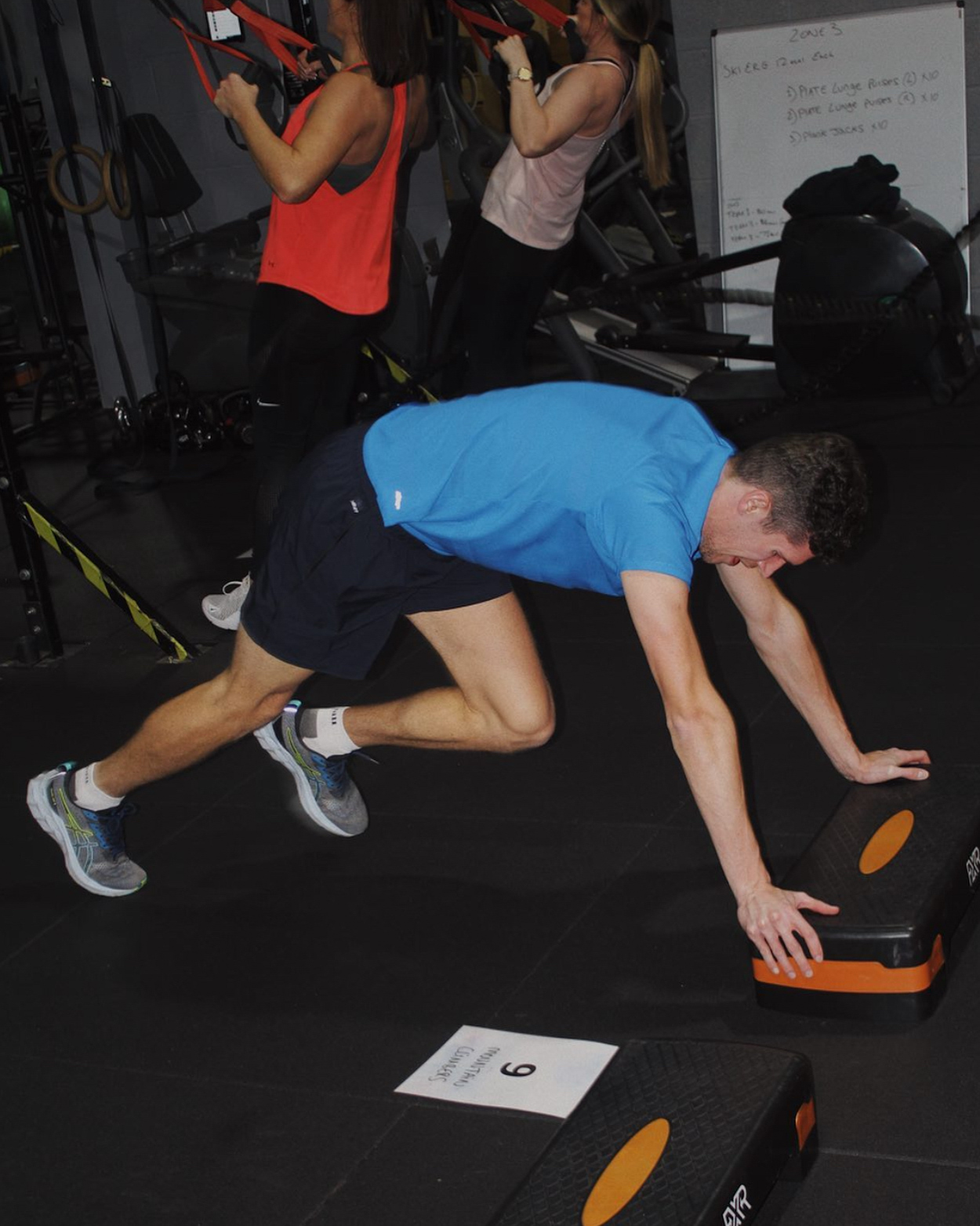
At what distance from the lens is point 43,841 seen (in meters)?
2.77

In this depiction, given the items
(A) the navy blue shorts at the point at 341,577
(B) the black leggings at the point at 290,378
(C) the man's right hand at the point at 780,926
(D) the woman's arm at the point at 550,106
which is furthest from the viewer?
(D) the woman's arm at the point at 550,106

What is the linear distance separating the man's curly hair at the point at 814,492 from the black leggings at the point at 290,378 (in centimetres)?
164

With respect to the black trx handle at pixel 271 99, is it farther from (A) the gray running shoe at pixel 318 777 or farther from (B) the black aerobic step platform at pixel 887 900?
(B) the black aerobic step platform at pixel 887 900

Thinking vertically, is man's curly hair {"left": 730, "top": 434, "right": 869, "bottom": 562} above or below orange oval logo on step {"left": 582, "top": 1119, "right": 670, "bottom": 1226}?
above

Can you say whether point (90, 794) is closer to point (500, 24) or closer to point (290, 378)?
point (290, 378)

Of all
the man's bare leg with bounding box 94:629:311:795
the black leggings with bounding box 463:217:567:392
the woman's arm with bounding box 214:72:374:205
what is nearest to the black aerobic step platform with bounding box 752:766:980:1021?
the man's bare leg with bounding box 94:629:311:795

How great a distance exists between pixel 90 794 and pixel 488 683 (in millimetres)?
724

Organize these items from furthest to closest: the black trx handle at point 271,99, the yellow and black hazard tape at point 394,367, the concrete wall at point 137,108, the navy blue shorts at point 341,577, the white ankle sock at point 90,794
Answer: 1. the concrete wall at point 137,108
2. the black trx handle at point 271,99
3. the yellow and black hazard tape at point 394,367
4. the white ankle sock at point 90,794
5. the navy blue shorts at point 341,577

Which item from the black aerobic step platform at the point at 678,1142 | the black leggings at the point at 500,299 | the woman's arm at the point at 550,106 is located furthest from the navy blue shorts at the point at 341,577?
the black leggings at the point at 500,299

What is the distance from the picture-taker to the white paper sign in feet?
6.02

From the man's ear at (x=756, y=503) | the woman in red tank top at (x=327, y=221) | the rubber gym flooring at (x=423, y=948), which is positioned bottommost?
the rubber gym flooring at (x=423, y=948)

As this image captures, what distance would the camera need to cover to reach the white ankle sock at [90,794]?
240cm

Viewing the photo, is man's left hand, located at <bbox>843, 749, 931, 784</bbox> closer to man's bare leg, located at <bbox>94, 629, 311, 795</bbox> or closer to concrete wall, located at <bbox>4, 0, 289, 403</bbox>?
man's bare leg, located at <bbox>94, 629, 311, 795</bbox>

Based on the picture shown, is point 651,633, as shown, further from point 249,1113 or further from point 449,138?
point 449,138
